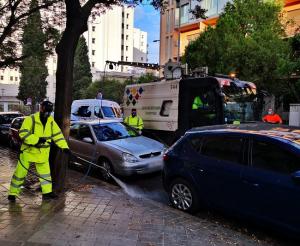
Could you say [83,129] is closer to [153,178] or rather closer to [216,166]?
[153,178]

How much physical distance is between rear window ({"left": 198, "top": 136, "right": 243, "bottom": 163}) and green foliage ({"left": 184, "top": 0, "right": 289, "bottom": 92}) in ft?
44.0

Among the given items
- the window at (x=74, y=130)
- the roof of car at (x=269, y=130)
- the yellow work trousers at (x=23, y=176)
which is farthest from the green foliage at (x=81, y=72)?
the roof of car at (x=269, y=130)

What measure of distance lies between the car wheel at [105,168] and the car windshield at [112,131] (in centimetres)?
65

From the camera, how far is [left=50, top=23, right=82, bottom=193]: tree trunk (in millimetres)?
7137

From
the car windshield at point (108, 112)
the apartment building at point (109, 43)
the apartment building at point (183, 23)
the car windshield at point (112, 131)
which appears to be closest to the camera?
the car windshield at point (112, 131)

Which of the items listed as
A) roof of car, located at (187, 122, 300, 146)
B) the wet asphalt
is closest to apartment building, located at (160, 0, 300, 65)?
the wet asphalt

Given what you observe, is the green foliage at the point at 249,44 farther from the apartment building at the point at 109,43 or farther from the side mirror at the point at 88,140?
the apartment building at the point at 109,43

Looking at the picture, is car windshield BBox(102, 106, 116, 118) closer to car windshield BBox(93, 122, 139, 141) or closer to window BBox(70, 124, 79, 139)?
window BBox(70, 124, 79, 139)

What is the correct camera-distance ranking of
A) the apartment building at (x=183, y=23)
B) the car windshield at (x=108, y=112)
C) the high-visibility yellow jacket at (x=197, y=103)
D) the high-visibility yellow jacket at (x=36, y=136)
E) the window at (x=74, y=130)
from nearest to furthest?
1. the high-visibility yellow jacket at (x=36, y=136)
2. the window at (x=74, y=130)
3. the high-visibility yellow jacket at (x=197, y=103)
4. the car windshield at (x=108, y=112)
5. the apartment building at (x=183, y=23)

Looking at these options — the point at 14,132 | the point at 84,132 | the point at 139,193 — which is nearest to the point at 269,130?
the point at 139,193

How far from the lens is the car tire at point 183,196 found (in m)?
6.44

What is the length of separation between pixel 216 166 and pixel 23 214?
2.94 m

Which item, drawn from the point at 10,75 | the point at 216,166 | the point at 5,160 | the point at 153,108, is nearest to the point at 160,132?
the point at 153,108

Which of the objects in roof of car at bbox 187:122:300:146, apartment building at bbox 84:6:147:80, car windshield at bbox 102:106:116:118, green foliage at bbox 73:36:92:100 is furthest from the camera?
apartment building at bbox 84:6:147:80
